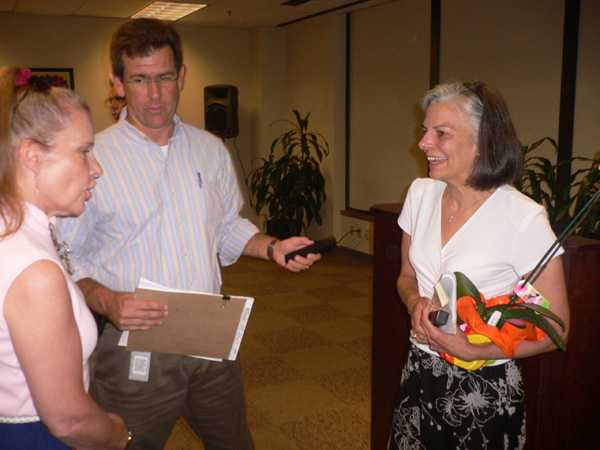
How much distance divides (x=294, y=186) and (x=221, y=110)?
143cm

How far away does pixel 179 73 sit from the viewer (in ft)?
5.80

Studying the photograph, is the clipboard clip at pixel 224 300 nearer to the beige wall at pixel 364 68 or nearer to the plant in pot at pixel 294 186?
the beige wall at pixel 364 68

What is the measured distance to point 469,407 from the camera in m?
1.61

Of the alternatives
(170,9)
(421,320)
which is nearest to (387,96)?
(170,9)

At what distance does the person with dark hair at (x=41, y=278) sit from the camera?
37.1 inches

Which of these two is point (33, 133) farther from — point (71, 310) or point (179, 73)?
point (179, 73)

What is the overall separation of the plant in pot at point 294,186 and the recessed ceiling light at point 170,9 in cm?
170

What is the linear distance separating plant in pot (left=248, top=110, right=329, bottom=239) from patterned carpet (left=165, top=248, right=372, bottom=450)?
826 mm

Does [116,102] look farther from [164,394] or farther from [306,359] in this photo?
[306,359]

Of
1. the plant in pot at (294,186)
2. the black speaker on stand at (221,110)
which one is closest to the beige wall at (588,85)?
the plant in pot at (294,186)

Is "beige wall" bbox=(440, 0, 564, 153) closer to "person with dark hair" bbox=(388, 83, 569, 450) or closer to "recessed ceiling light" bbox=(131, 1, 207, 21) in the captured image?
"recessed ceiling light" bbox=(131, 1, 207, 21)

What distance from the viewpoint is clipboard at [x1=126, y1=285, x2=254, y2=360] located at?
1.56 metres

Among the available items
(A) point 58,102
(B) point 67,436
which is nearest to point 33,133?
(A) point 58,102

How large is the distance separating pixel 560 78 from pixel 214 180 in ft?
11.3
